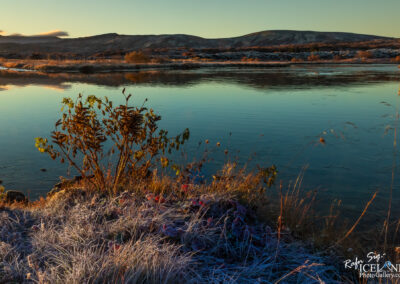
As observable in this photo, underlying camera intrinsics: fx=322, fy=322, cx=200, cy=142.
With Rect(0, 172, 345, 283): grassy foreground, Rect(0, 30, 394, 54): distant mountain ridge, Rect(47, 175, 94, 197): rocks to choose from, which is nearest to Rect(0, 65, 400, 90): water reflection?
Rect(47, 175, 94, 197): rocks

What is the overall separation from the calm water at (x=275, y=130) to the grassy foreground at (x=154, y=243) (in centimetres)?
188

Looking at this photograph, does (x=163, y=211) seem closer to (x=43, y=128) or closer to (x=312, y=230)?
(x=312, y=230)

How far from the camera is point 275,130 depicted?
9.56 m

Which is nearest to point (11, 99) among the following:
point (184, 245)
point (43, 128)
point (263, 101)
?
point (43, 128)

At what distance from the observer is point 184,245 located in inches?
126

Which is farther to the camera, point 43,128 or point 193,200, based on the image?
point 43,128

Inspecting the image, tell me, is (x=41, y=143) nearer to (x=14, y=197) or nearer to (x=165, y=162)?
(x=14, y=197)

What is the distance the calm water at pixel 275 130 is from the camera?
605 centimetres

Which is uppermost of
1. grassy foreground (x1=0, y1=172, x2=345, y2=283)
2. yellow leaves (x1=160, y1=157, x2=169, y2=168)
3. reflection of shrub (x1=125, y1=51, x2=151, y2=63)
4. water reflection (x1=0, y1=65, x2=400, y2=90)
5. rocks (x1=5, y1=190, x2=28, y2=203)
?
reflection of shrub (x1=125, y1=51, x2=151, y2=63)

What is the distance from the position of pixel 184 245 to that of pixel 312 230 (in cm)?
175

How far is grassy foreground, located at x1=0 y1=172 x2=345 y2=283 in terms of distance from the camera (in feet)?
8.91

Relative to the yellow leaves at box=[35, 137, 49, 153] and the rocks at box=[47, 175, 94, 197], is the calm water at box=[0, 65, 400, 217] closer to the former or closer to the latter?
the rocks at box=[47, 175, 94, 197]

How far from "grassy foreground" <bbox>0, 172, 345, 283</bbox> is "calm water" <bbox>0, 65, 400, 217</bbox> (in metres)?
1.88

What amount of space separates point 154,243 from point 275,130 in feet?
23.4
